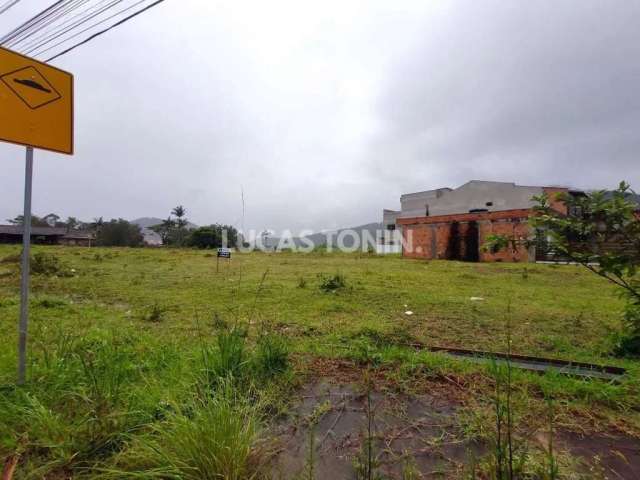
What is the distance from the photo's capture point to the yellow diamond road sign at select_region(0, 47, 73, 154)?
196cm

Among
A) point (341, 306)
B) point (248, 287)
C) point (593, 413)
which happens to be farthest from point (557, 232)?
point (248, 287)

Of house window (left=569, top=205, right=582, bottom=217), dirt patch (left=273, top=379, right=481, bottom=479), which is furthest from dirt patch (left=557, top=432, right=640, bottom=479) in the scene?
house window (left=569, top=205, right=582, bottom=217)

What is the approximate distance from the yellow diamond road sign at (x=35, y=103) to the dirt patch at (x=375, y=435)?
98.0 inches

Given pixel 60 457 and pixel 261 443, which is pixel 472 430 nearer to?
pixel 261 443

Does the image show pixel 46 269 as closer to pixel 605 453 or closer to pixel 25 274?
pixel 25 274

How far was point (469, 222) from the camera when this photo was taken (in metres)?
24.4

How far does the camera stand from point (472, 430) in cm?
191

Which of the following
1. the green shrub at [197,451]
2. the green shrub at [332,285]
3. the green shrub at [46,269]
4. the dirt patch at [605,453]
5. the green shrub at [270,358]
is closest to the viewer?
the green shrub at [197,451]

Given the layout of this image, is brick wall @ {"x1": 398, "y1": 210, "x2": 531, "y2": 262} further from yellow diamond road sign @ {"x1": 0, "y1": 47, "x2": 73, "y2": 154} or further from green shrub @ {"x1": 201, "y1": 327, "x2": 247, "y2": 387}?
yellow diamond road sign @ {"x1": 0, "y1": 47, "x2": 73, "y2": 154}

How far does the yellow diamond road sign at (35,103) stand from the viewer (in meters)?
1.96

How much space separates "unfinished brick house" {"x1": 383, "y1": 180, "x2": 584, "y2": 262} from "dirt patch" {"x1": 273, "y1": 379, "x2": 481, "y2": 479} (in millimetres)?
19370

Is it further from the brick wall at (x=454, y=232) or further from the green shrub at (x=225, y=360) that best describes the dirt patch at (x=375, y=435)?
the brick wall at (x=454, y=232)

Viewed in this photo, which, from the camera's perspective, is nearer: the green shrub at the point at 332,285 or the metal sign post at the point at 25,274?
the metal sign post at the point at 25,274

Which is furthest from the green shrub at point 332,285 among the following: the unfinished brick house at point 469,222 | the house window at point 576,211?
the unfinished brick house at point 469,222
